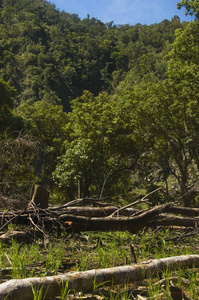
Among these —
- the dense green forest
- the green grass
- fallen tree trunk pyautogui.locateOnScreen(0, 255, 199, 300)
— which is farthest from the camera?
the dense green forest

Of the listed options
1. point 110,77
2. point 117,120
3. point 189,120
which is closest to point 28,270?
point 189,120

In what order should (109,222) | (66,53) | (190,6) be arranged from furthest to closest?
(66,53) < (190,6) < (109,222)

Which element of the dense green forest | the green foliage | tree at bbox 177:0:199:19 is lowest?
the dense green forest

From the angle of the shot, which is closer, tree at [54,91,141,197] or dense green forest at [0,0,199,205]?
dense green forest at [0,0,199,205]

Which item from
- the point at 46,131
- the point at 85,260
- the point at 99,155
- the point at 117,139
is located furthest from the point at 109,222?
the point at 46,131

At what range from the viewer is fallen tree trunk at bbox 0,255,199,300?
1950mm

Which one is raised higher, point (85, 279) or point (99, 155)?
point (99, 155)

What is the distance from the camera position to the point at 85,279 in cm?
231

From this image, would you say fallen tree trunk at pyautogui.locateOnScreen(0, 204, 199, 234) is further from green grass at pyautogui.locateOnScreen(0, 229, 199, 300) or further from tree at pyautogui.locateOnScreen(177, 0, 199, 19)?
tree at pyautogui.locateOnScreen(177, 0, 199, 19)

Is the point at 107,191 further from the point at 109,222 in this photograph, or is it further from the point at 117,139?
the point at 109,222

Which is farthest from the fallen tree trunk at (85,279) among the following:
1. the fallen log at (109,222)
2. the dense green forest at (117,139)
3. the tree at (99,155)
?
the tree at (99,155)

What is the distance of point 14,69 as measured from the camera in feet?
294

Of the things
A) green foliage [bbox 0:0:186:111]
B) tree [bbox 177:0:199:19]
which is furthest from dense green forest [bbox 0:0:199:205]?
green foliage [bbox 0:0:186:111]

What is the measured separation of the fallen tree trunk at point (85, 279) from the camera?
195cm
